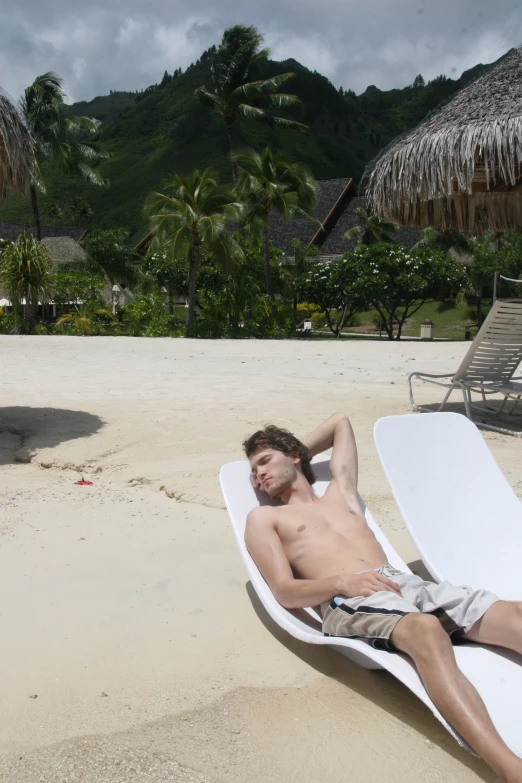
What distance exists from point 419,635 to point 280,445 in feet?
3.82

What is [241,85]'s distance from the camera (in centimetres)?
3447

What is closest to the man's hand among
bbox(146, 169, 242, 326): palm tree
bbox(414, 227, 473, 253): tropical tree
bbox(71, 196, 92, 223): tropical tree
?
bbox(146, 169, 242, 326): palm tree

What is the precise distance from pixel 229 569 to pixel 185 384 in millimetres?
5292

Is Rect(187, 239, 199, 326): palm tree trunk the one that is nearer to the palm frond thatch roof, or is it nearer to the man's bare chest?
the man's bare chest

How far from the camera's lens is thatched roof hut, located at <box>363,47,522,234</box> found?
638cm

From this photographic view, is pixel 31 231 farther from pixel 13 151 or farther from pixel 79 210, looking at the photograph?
pixel 13 151

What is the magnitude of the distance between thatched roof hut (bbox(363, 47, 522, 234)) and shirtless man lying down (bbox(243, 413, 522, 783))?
4.18 m

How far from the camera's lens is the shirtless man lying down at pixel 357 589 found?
198 centimetres

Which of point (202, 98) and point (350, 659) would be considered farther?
point (202, 98)

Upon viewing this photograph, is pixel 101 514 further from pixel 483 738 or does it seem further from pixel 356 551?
pixel 483 738

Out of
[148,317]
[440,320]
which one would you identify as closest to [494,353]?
[148,317]

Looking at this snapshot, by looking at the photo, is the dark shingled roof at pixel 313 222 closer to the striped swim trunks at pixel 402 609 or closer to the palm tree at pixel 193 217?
the palm tree at pixel 193 217

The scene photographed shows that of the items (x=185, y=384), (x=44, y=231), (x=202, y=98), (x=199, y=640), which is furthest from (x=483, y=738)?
(x=44, y=231)

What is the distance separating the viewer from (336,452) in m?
3.32
